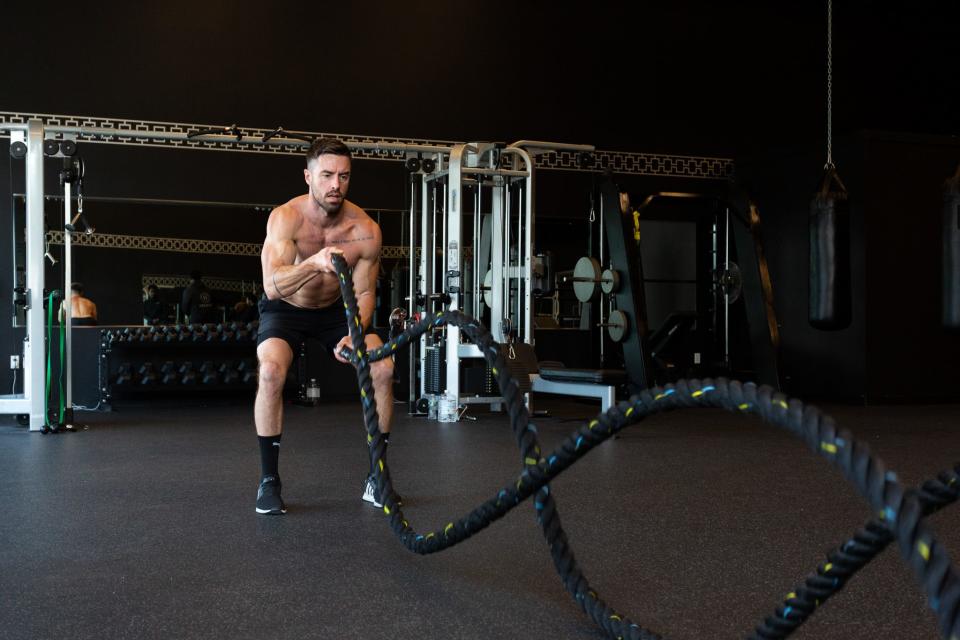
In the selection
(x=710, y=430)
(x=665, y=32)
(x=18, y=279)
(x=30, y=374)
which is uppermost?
(x=665, y=32)

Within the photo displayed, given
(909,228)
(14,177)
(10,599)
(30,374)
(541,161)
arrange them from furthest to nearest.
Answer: (541,161) < (909,228) < (14,177) < (30,374) < (10,599)

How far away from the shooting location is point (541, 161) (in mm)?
8242

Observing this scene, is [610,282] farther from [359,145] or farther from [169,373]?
[169,373]

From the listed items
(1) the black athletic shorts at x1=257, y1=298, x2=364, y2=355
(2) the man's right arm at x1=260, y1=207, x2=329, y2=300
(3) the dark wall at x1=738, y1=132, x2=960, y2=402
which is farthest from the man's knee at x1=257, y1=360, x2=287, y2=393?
(3) the dark wall at x1=738, y1=132, x2=960, y2=402

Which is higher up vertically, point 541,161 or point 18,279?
point 541,161

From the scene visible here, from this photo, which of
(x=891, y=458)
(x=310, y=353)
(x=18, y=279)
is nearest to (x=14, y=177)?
(x=18, y=279)

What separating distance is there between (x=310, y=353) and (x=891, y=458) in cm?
446

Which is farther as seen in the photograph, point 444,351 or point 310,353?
point 310,353

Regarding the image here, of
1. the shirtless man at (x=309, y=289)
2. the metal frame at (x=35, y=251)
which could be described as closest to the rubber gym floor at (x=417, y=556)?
the shirtless man at (x=309, y=289)

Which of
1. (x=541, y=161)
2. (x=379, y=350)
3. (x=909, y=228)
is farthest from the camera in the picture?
(x=541, y=161)

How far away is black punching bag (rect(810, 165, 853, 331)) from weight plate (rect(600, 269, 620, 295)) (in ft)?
8.30

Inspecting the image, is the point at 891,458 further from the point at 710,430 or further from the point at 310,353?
the point at 310,353

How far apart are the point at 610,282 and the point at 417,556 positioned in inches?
176

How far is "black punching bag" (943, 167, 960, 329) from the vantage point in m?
3.03
